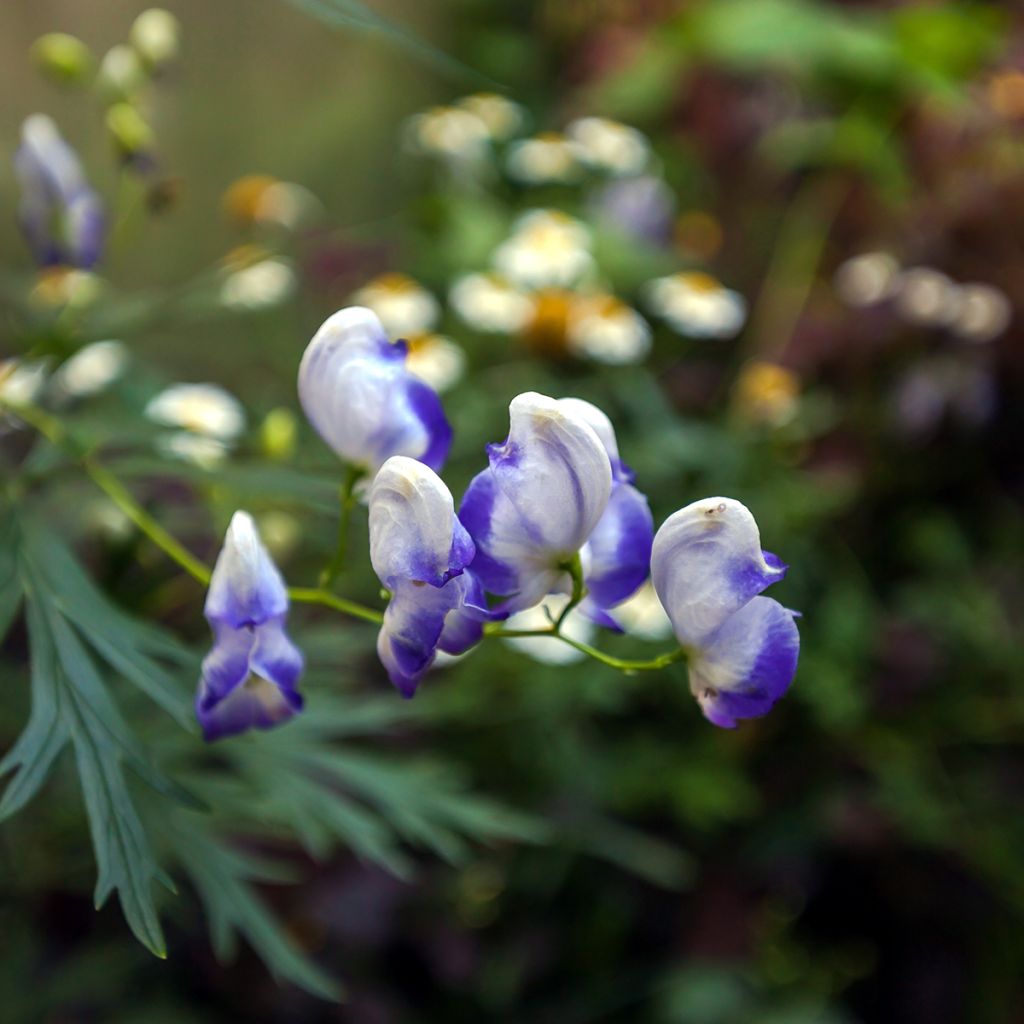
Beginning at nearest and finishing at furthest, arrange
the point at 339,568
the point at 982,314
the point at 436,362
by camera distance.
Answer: the point at 339,568, the point at 436,362, the point at 982,314

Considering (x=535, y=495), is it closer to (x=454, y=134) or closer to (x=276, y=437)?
(x=276, y=437)

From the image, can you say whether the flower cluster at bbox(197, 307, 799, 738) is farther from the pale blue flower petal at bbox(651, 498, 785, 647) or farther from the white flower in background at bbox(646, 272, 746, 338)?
the white flower in background at bbox(646, 272, 746, 338)

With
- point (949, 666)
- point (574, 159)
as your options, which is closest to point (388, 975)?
point (949, 666)

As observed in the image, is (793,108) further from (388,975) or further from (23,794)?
(23,794)

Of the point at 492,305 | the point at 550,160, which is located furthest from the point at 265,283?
the point at 550,160

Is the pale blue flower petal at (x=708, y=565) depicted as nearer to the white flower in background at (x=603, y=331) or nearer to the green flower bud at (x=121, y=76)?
the green flower bud at (x=121, y=76)

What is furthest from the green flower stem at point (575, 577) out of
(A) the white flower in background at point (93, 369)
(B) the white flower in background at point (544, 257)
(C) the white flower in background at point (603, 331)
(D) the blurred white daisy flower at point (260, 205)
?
(D) the blurred white daisy flower at point (260, 205)
